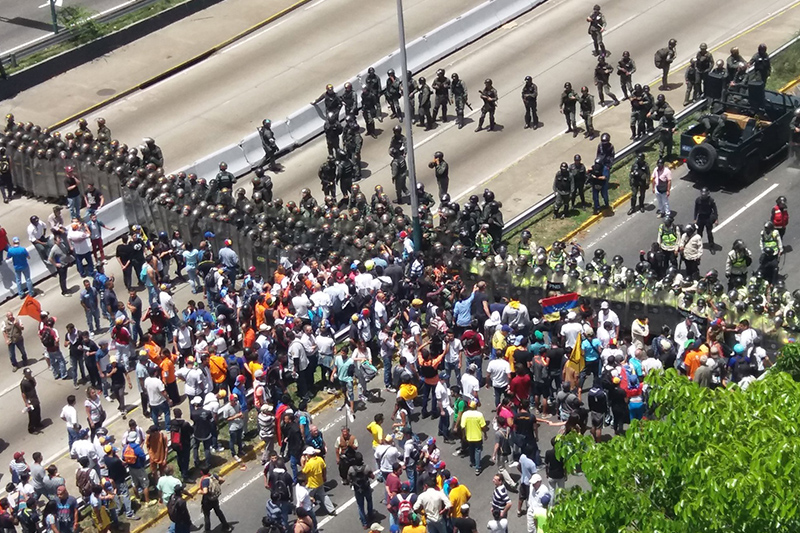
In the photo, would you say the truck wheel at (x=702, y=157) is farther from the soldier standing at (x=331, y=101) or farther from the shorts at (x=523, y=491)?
the shorts at (x=523, y=491)

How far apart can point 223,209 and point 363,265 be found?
14.3 feet

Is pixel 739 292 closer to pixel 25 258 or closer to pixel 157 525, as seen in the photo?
pixel 157 525

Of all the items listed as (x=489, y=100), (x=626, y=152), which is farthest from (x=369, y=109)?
(x=626, y=152)

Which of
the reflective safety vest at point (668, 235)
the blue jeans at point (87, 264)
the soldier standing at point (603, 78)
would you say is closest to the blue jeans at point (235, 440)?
the blue jeans at point (87, 264)

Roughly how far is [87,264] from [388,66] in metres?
12.6

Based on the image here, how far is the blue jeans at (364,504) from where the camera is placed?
22734 mm

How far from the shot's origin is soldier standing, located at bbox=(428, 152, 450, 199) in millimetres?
32938

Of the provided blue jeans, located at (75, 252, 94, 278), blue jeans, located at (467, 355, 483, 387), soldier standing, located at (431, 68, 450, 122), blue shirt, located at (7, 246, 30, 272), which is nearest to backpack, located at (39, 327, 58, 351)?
blue shirt, located at (7, 246, 30, 272)

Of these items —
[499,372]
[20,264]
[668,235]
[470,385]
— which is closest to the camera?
[470,385]

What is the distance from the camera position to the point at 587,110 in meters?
35.1

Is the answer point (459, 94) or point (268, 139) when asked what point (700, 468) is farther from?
point (459, 94)

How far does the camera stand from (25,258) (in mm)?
30359

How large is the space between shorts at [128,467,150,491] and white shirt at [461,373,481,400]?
577cm

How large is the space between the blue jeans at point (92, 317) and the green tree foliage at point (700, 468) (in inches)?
624
